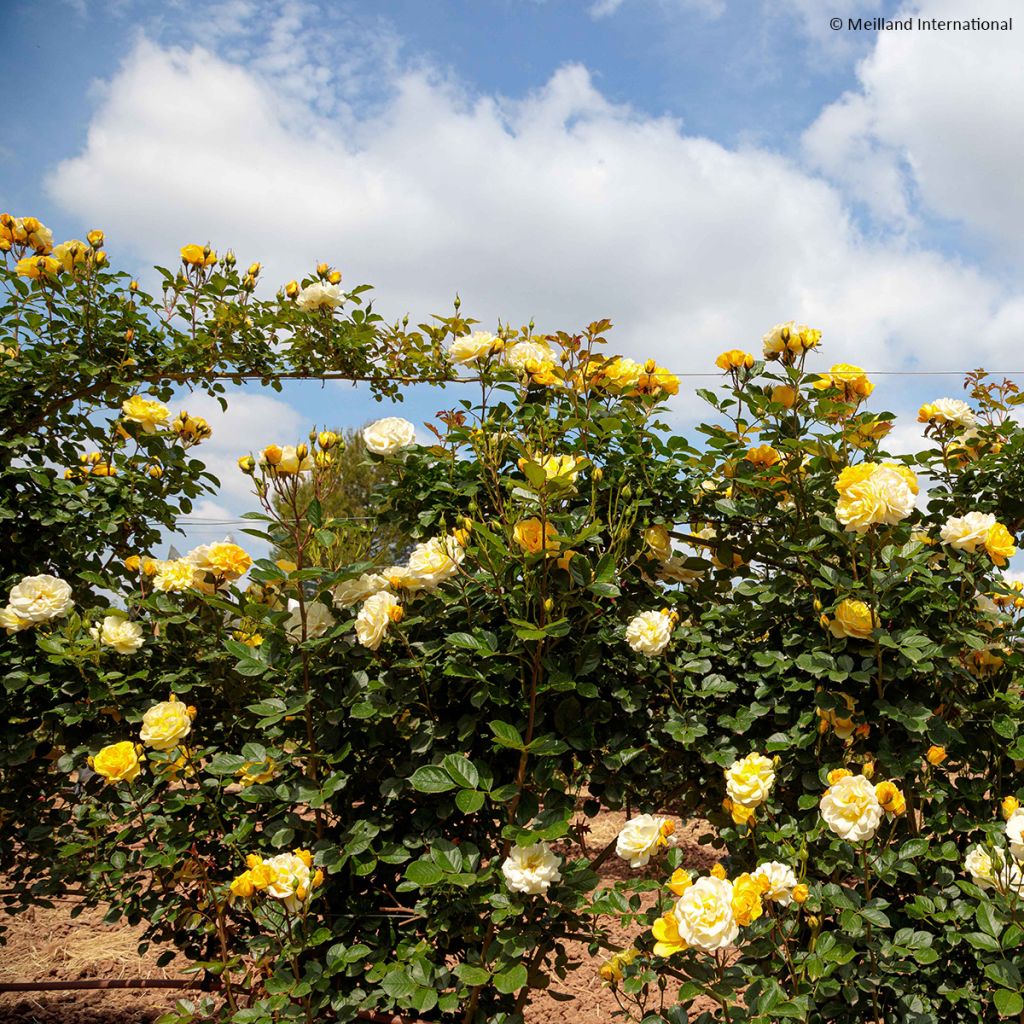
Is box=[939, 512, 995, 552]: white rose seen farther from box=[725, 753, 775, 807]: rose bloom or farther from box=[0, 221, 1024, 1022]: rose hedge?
box=[725, 753, 775, 807]: rose bloom

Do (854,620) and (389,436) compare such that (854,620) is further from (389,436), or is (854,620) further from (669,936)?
(389,436)

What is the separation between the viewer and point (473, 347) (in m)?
1.97

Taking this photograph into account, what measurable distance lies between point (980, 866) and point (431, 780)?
0.97 meters

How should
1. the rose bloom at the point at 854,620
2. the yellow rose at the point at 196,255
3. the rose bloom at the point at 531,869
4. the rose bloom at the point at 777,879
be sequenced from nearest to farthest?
the rose bloom at the point at 777,879 < the rose bloom at the point at 531,869 < the rose bloom at the point at 854,620 < the yellow rose at the point at 196,255

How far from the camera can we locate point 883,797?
1481 millimetres

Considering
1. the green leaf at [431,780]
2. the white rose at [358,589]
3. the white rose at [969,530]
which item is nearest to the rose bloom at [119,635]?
the white rose at [358,589]

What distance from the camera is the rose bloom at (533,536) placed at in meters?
1.61

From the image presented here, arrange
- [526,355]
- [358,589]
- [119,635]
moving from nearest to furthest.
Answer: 1. [358,589]
2. [526,355]
3. [119,635]

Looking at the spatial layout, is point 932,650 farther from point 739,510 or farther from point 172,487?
point 172,487

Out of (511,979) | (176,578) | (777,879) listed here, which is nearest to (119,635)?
(176,578)

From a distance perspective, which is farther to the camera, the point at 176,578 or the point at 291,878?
the point at 176,578

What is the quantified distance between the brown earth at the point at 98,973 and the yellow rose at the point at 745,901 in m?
0.96

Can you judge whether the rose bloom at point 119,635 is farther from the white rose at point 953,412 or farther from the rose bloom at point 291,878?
the white rose at point 953,412

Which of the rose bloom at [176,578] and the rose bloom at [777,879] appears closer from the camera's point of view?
the rose bloom at [777,879]
